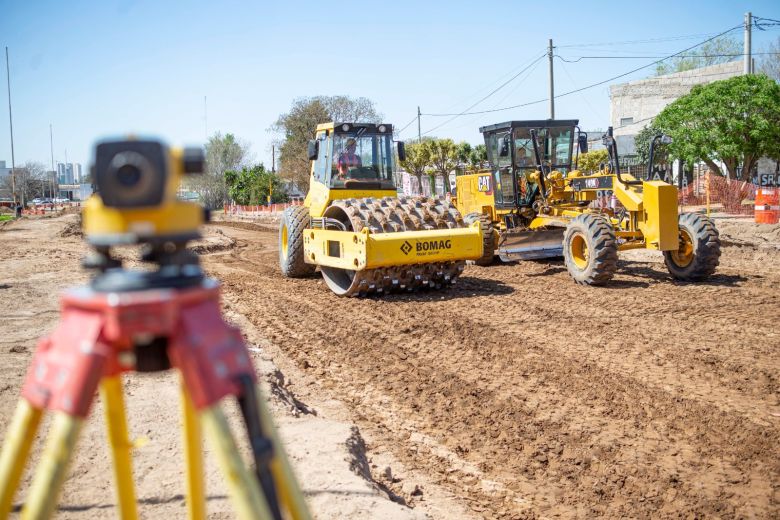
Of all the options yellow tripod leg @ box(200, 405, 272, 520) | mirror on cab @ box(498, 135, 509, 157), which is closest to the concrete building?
mirror on cab @ box(498, 135, 509, 157)

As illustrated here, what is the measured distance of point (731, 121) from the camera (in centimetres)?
2303

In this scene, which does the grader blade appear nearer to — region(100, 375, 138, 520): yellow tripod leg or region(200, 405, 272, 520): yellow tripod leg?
region(100, 375, 138, 520): yellow tripod leg

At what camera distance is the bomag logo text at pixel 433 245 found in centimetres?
997

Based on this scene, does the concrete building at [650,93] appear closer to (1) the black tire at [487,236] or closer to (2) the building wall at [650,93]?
(2) the building wall at [650,93]

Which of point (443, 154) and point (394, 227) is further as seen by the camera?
point (443, 154)

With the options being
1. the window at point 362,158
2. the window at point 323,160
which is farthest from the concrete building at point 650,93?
the window at point 323,160

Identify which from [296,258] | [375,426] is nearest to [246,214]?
[296,258]

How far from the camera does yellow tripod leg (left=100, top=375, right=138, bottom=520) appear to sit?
6.01 feet

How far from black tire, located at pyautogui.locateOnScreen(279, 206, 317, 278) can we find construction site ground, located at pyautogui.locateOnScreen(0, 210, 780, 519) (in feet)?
5.72

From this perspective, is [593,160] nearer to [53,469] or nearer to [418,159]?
[418,159]

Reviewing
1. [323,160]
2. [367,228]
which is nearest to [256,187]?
[323,160]

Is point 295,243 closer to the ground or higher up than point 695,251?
higher up

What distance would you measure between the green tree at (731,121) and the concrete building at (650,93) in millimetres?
22969

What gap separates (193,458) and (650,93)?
5180 cm
